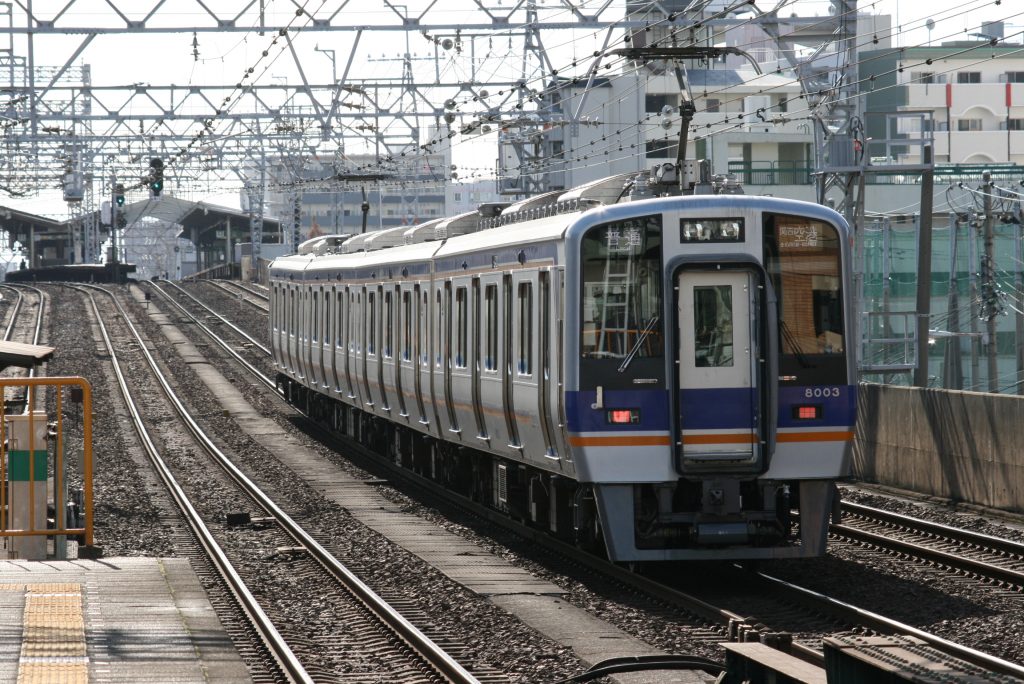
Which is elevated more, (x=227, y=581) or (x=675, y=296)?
(x=675, y=296)

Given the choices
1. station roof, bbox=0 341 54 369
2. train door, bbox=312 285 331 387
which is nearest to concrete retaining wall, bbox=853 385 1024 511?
station roof, bbox=0 341 54 369

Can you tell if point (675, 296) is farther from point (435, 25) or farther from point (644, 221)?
point (435, 25)

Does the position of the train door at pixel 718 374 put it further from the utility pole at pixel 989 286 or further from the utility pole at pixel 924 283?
the utility pole at pixel 989 286

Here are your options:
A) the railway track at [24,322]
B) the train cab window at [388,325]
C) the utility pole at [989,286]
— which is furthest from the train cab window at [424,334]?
the railway track at [24,322]

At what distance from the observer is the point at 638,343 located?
12.2m

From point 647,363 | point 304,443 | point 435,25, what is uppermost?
point 435,25

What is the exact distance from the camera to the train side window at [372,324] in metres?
22.2

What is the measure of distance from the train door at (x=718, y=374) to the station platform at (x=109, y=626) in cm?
379

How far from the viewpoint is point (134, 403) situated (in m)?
32.8

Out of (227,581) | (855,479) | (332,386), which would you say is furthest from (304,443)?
(227,581)

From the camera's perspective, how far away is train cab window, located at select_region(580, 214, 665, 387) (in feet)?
40.1

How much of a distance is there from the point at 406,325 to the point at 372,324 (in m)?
2.61

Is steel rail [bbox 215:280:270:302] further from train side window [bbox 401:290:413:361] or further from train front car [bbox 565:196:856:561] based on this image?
train front car [bbox 565:196:856:561]

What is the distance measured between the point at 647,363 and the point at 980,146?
74.1 metres
